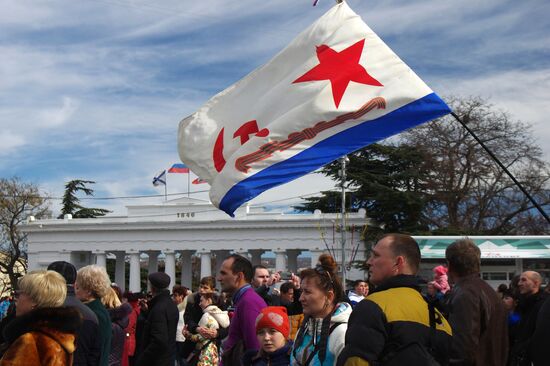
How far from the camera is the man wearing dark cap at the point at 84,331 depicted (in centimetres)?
592

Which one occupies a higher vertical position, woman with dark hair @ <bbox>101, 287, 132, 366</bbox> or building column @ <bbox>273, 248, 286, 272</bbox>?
woman with dark hair @ <bbox>101, 287, 132, 366</bbox>

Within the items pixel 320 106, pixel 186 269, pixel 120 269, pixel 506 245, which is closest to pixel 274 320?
pixel 320 106

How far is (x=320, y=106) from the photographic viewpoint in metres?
7.88

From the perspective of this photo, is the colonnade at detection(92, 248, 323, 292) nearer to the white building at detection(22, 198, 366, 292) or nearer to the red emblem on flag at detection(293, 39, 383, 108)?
the white building at detection(22, 198, 366, 292)

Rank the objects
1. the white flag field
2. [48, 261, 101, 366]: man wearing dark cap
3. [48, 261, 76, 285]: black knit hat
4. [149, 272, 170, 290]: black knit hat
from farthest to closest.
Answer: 1. [149, 272, 170, 290]: black knit hat
2. the white flag field
3. [48, 261, 76, 285]: black knit hat
4. [48, 261, 101, 366]: man wearing dark cap

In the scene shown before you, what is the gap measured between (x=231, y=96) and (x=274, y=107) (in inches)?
33.8

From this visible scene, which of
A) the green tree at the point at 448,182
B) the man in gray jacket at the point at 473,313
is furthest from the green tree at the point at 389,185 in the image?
the man in gray jacket at the point at 473,313

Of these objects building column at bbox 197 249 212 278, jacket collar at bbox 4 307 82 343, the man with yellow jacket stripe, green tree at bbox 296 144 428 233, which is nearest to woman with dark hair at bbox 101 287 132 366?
jacket collar at bbox 4 307 82 343

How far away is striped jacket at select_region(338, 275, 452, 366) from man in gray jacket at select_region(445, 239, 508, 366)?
158 cm

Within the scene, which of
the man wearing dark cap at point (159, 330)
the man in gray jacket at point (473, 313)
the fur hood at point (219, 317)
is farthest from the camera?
the fur hood at point (219, 317)

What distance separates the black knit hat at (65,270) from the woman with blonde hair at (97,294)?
0.37 m

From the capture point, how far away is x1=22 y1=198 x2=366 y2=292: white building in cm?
5872

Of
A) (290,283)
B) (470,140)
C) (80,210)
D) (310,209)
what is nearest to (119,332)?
(290,283)

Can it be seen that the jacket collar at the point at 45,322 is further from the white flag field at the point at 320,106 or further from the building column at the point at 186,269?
the building column at the point at 186,269
